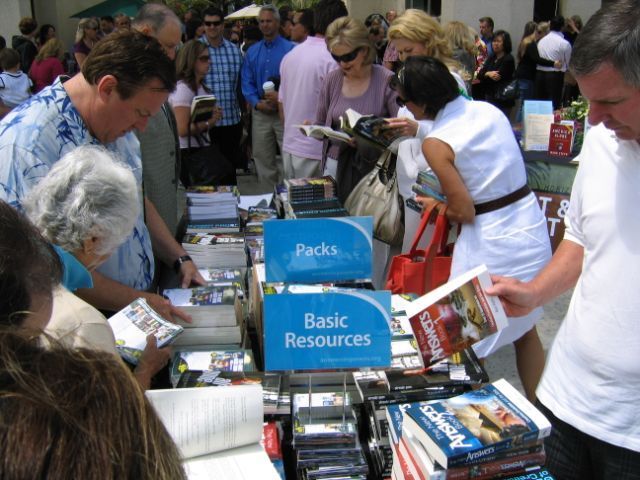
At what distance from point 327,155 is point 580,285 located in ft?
8.81

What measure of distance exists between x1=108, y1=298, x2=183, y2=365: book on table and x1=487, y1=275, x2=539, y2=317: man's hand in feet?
2.99

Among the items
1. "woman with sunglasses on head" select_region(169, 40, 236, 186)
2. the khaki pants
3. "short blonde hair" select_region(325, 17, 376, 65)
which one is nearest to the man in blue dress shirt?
the khaki pants

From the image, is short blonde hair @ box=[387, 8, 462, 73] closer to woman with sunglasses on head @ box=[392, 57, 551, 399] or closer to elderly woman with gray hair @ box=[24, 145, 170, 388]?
woman with sunglasses on head @ box=[392, 57, 551, 399]

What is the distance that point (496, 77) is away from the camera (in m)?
8.98

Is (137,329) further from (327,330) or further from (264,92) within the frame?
(264,92)

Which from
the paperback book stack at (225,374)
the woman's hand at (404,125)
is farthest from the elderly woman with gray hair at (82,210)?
the woman's hand at (404,125)

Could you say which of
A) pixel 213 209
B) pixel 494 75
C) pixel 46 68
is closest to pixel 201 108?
pixel 213 209

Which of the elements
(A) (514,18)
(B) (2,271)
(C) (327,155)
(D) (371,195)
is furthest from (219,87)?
(A) (514,18)

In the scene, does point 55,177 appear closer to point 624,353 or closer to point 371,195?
point 624,353

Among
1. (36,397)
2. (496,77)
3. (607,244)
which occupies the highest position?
(36,397)

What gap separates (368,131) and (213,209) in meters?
0.93

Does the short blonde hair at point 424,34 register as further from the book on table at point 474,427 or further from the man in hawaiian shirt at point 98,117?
the book on table at point 474,427

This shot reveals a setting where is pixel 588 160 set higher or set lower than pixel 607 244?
higher

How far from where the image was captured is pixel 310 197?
10.4 feet
